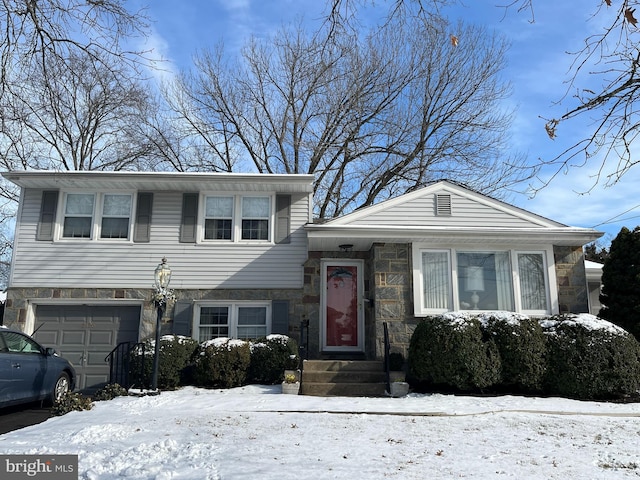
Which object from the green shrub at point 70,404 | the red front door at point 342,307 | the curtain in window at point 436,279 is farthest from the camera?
the red front door at point 342,307

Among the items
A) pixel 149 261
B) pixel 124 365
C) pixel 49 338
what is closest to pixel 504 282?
pixel 149 261

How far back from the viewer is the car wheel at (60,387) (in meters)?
8.14

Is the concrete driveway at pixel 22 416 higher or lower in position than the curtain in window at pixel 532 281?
lower

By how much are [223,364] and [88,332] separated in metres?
3.74

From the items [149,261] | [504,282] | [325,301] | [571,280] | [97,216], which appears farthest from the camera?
[97,216]

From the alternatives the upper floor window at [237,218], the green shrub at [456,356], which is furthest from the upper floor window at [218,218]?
the green shrub at [456,356]

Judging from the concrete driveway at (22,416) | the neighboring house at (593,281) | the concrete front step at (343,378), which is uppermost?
the neighboring house at (593,281)

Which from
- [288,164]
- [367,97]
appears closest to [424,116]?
[367,97]

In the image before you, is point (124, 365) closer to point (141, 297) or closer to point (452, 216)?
point (141, 297)

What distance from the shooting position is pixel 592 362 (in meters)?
8.08

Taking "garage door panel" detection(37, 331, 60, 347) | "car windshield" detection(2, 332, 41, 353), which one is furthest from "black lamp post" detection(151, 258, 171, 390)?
"garage door panel" detection(37, 331, 60, 347)

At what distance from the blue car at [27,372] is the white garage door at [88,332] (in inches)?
88.3

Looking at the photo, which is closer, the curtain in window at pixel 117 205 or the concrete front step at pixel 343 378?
the concrete front step at pixel 343 378

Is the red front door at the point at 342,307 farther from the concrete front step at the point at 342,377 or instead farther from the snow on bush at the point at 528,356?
the snow on bush at the point at 528,356
